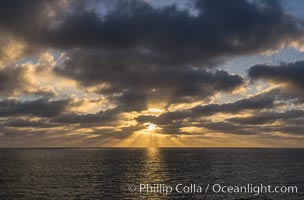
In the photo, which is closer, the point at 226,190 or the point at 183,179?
the point at 226,190

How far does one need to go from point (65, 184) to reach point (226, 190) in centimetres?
4484

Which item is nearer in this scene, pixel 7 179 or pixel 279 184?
pixel 279 184

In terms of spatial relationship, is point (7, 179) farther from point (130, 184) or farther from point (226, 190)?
point (226, 190)

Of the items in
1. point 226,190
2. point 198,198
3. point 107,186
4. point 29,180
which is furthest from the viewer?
point 29,180

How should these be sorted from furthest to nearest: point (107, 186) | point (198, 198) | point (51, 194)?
point (107, 186), point (51, 194), point (198, 198)

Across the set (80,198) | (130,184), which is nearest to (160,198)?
(80,198)

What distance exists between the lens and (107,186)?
326 feet

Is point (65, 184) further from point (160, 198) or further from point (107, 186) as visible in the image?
point (160, 198)

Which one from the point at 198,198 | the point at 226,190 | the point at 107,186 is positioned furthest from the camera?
the point at 107,186

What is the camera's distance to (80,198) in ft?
264

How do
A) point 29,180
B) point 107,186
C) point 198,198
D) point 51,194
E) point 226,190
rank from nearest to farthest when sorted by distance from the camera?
point 198,198
point 51,194
point 226,190
point 107,186
point 29,180

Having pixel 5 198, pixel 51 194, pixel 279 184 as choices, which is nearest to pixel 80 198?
pixel 51 194

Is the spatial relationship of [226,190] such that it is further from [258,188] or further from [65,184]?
[65,184]

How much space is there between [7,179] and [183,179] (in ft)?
185
